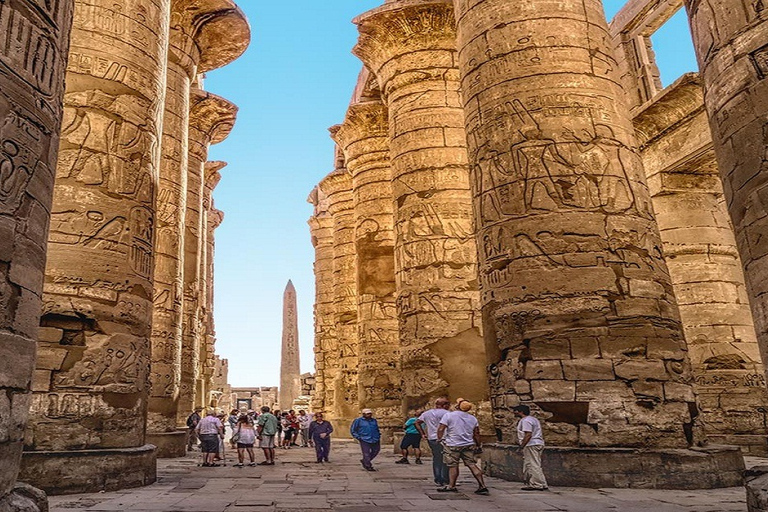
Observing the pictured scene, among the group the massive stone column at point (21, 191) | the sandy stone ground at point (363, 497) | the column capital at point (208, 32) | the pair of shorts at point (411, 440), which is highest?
the column capital at point (208, 32)

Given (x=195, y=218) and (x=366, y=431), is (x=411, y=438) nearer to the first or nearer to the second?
(x=366, y=431)

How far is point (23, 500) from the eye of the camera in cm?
261

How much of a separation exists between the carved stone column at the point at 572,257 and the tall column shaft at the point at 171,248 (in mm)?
5500

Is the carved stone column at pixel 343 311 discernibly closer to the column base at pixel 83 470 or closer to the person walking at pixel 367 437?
the person walking at pixel 367 437

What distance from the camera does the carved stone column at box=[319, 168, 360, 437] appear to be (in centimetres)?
1555

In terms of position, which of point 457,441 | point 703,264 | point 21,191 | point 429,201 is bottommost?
point 457,441

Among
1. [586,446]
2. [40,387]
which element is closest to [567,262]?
[586,446]

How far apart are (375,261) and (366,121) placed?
3.42m

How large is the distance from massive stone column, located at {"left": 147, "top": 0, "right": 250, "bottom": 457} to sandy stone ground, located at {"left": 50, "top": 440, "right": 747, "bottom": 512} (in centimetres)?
274

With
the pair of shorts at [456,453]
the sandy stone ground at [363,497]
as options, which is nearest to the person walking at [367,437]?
the sandy stone ground at [363,497]

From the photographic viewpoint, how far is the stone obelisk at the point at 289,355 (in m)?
37.6

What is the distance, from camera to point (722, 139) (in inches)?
135

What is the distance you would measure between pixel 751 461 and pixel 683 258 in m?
3.54

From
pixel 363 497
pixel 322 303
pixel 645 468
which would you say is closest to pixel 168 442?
pixel 363 497
